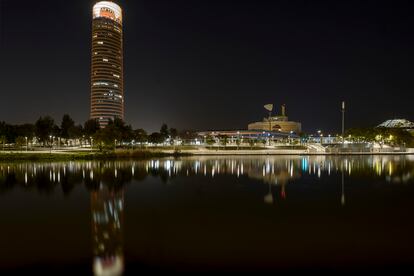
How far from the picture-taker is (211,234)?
353 inches

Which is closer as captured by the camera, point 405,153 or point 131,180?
point 131,180

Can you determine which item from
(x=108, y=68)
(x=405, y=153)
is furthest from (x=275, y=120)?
(x=405, y=153)

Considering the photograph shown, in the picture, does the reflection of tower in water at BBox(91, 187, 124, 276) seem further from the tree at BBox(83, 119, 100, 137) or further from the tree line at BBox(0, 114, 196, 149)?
the tree at BBox(83, 119, 100, 137)

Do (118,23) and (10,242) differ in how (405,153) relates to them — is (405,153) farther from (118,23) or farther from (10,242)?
(118,23)

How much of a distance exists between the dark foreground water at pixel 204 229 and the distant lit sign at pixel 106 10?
159 meters

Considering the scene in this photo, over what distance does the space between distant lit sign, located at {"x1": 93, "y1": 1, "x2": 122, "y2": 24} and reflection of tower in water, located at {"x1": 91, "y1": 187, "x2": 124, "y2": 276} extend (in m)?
163

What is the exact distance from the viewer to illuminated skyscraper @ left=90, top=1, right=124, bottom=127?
141 metres

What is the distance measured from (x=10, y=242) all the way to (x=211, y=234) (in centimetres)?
579

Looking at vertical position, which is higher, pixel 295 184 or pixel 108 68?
pixel 108 68

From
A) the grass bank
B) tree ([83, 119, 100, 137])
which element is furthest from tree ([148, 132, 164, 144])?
the grass bank

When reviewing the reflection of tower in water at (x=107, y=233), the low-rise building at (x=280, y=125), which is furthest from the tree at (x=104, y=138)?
the low-rise building at (x=280, y=125)

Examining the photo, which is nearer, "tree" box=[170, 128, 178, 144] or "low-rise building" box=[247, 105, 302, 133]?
"tree" box=[170, 128, 178, 144]

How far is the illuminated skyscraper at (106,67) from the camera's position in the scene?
141 meters

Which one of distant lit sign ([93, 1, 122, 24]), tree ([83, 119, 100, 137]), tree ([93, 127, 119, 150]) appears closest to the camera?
tree ([93, 127, 119, 150])
